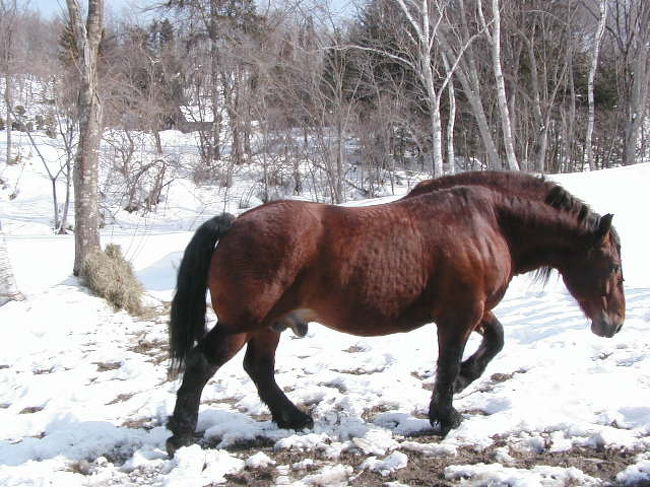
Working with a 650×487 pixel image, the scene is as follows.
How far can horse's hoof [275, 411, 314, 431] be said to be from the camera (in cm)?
357

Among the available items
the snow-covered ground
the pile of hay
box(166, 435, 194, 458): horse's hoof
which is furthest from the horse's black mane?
the pile of hay

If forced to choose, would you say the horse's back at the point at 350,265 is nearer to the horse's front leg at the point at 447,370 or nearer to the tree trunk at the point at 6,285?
the horse's front leg at the point at 447,370

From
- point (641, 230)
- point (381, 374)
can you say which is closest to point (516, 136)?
point (641, 230)

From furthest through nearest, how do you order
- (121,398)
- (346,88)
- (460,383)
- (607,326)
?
(346,88) → (121,398) → (460,383) → (607,326)

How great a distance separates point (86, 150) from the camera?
7762 mm

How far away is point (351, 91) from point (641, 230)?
14.4 metres

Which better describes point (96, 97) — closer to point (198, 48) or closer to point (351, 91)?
point (351, 91)

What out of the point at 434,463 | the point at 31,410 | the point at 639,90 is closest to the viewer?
the point at 434,463

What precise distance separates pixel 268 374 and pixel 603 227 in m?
2.36

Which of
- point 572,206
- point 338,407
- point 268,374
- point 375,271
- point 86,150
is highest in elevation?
point 86,150

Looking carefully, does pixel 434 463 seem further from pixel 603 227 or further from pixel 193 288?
pixel 603 227

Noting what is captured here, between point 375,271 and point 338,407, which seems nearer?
point 375,271

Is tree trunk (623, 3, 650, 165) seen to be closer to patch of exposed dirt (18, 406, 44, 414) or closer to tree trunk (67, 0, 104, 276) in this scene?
tree trunk (67, 0, 104, 276)

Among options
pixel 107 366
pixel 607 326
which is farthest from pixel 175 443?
pixel 607 326
